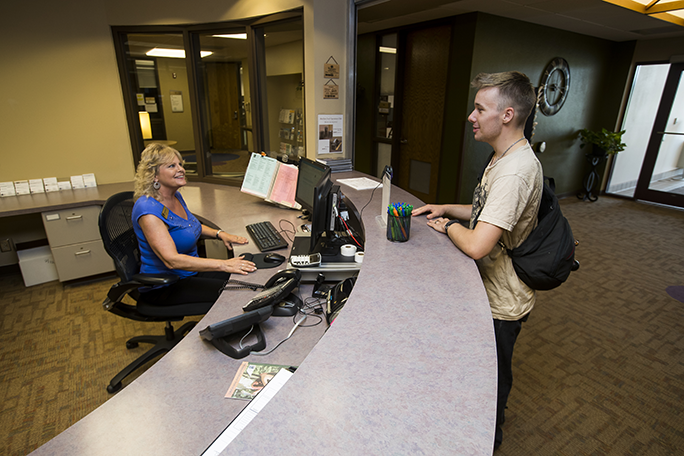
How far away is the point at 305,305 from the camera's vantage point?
60.1 inches

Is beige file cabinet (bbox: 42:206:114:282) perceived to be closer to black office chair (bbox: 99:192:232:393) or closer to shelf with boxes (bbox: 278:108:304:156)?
black office chair (bbox: 99:192:232:393)

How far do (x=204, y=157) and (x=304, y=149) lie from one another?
45.3 inches

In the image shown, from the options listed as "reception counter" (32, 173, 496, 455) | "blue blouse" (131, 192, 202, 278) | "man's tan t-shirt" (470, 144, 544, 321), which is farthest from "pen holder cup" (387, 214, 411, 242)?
"blue blouse" (131, 192, 202, 278)

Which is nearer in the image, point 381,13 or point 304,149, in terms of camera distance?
point 304,149

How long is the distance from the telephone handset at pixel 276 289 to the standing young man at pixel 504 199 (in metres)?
0.70

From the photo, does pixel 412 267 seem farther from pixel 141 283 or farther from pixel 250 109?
pixel 250 109

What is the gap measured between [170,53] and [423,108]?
3.16 metres

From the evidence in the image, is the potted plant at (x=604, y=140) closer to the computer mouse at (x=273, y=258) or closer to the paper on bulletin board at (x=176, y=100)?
the paper on bulletin board at (x=176, y=100)

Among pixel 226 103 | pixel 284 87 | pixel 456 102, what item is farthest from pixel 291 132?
pixel 456 102

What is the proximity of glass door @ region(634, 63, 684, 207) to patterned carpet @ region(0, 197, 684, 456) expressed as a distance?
3.00 m

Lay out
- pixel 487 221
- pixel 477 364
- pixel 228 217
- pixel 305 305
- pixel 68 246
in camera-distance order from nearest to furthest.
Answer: pixel 477 364 → pixel 487 221 → pixel 305 305 → pixel 228 217 → pixel 68 246

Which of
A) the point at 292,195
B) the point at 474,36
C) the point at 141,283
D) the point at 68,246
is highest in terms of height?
the point at 474,36

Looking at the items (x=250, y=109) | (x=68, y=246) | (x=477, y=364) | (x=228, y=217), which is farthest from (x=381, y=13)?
(x=477, y=364)

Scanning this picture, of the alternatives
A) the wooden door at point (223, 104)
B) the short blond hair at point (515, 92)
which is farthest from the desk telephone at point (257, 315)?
the wooden door at point (223, 104)
